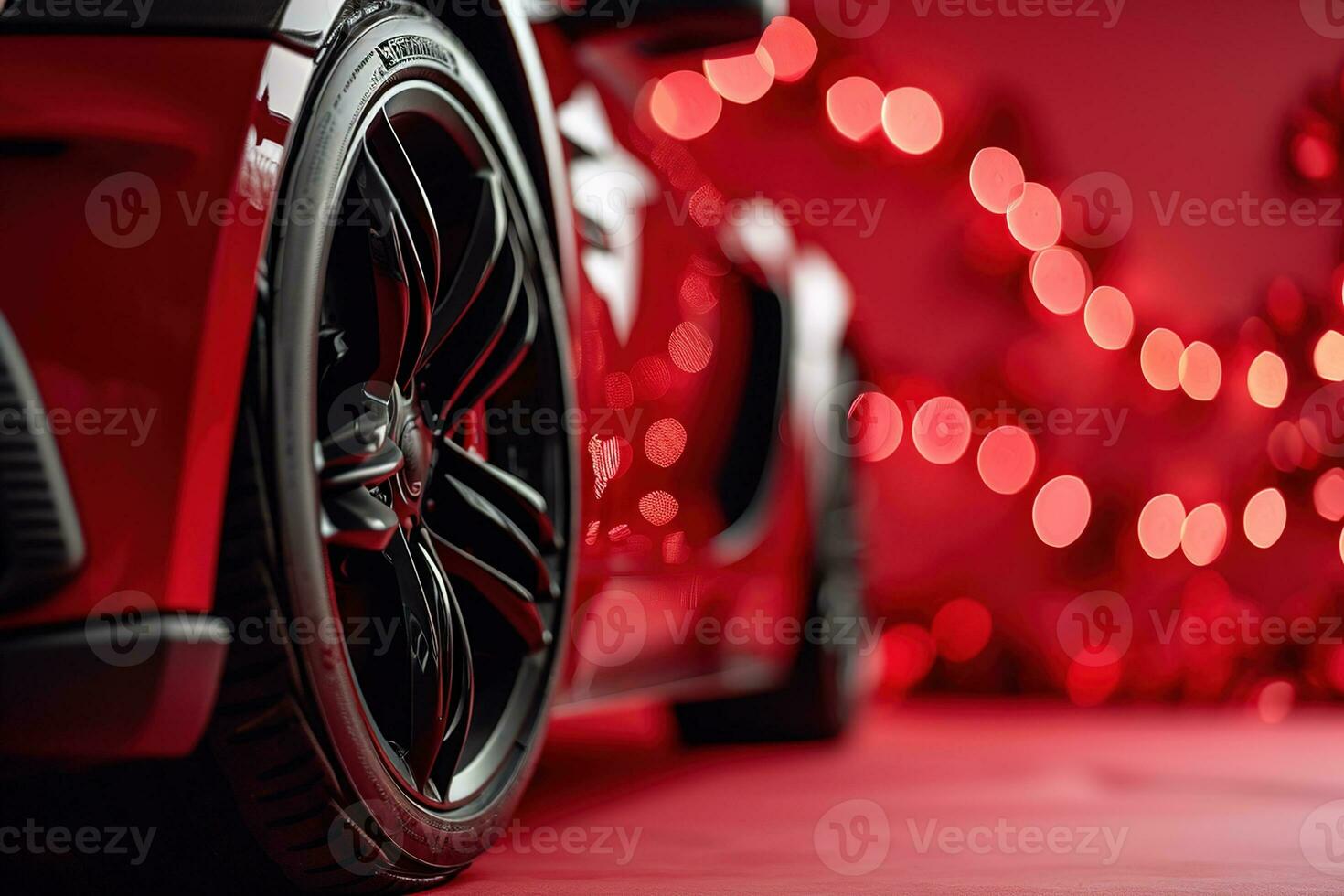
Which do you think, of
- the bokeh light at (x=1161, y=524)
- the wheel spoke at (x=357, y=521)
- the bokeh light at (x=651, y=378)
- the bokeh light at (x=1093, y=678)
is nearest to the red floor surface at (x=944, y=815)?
the wheel spoke at (x=357, y=521)

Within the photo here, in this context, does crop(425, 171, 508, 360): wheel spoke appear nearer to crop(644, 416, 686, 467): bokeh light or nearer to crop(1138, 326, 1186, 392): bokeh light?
crop(644, 416, 686, 467): bokeh light

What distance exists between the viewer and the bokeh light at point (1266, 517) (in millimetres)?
4871

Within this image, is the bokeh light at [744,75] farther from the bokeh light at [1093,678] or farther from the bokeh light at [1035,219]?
the bokeh light at [1093,678]

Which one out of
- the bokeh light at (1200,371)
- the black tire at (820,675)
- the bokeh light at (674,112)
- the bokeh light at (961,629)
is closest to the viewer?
the bokeh light at (674,112)

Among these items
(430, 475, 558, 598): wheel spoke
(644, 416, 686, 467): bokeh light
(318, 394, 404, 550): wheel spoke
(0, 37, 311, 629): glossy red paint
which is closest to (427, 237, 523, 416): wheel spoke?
(430, 475, 558, 598): wheel spoke

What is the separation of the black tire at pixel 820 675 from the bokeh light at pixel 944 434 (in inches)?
59.0

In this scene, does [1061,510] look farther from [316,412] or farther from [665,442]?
[316,412]

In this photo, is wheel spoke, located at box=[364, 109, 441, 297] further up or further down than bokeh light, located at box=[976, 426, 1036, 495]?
further up

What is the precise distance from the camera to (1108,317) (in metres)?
5.18

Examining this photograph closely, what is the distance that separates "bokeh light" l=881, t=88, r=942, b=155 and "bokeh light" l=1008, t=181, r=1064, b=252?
0.42 m

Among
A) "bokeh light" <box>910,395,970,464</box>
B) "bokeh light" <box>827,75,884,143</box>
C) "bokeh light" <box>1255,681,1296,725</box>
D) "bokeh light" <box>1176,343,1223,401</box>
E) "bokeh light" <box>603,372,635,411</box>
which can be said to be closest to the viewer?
"bokeh light" <box>603,372,635,411</box>

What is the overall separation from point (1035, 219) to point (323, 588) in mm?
4404

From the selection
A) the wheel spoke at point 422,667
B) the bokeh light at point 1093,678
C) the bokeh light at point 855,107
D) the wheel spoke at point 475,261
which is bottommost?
the bokeh light at point 1093,678

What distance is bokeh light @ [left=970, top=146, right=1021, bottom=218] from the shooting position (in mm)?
5277
